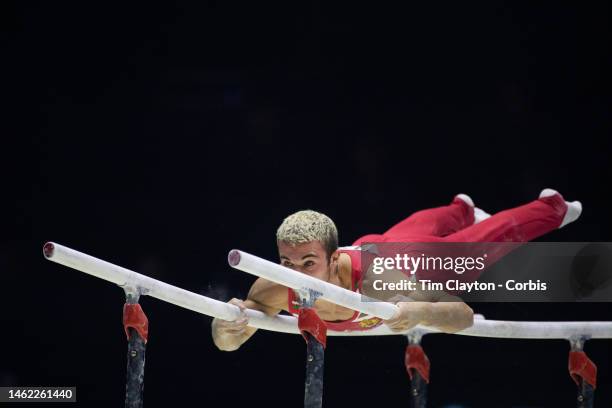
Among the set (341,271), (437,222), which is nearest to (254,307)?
(341,271)

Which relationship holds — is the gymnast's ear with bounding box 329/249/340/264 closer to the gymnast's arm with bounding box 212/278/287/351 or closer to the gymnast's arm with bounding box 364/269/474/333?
the gymnast's arm with bounding box 364/269/474/333

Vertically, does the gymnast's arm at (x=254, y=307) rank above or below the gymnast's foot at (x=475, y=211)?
below

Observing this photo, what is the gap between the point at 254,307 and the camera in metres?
3.66

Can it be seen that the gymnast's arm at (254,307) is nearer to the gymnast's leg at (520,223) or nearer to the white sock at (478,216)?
the gymnast's leg at (520,223)

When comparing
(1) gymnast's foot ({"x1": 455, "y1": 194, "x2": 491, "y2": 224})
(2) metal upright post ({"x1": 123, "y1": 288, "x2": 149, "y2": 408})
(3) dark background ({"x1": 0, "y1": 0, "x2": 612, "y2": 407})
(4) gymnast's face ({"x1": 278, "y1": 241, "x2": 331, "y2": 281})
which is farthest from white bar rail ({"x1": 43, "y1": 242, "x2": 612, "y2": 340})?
(3) dark background ({"x1": 0, "y1": 0, "x2": 612, "y2": 407})

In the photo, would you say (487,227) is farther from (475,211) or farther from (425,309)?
(425,309)

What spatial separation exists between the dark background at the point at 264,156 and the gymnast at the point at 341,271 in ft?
3.91

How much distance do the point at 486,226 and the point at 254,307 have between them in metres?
1.44

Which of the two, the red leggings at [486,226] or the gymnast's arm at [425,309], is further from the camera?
the red leggings at [486,226]

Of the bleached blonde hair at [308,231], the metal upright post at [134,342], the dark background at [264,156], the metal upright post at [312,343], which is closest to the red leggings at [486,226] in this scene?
the bleached blonde hair at [308,231]

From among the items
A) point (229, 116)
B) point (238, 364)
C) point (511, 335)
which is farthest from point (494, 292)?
point (229, 116)

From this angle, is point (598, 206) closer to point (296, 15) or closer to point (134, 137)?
point (296, 15)

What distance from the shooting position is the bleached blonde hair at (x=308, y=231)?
11.0 ft

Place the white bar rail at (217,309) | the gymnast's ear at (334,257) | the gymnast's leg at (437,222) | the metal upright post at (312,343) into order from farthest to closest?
the gymnast's leg at (437,222), the gymnast's ear at (334,257), the metal upright post at (312,343), the white bar rail at (217,309)
